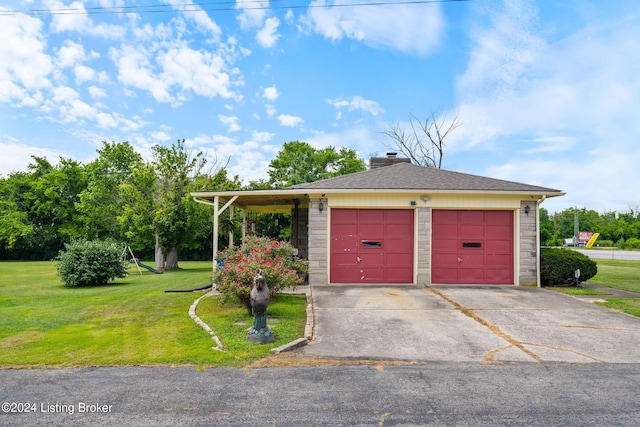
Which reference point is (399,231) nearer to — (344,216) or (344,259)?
(344,216)

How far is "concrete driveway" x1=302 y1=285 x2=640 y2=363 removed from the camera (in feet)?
17.7

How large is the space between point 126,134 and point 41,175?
41.8 ft

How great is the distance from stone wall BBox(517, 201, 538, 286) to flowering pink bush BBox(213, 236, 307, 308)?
6708 millimetres

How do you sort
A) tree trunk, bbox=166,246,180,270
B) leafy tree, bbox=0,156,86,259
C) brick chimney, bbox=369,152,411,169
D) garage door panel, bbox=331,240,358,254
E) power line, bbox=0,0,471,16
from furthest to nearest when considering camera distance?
1. leafy tree, bbox=0,156,86,259
2. tree trunk, bbox=166,246,180,270
3. brick chimney, bbox=369,152,411,169
4. power line, bbox=0,0,471,16
5. garage door panel, bbox=331,240,358,254

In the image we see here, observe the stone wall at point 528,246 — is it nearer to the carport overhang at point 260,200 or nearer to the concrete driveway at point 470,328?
the concrete driveway at point 470,328

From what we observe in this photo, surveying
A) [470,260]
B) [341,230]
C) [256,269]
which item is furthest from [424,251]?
[256,269]

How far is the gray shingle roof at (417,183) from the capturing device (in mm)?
11102

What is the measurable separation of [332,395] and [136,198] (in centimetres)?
1888

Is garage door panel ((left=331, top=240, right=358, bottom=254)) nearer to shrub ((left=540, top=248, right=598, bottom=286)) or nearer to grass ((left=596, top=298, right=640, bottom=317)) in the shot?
shrub ((left=540, top=248, right=598, bottom=286))

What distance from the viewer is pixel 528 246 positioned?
11375 mm

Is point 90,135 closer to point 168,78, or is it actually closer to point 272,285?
point 168,78

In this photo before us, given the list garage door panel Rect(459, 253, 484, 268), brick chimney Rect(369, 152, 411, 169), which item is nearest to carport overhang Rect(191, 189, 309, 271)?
brick chimney Rect(369, 152, 411, 169)

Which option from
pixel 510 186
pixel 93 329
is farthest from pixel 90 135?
pixel 510 186

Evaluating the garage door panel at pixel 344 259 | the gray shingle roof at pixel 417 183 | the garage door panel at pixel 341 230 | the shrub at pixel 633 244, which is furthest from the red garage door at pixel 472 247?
the shrub at pixel 633 244
